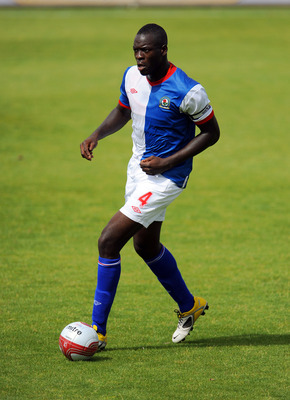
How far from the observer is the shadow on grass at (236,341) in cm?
551

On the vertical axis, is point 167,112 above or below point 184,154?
above

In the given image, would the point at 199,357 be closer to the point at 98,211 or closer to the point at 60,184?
the point at 98,211

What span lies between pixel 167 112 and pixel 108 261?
119 centimetres

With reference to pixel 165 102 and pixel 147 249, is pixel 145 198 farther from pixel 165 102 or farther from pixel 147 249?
pixel 165 102

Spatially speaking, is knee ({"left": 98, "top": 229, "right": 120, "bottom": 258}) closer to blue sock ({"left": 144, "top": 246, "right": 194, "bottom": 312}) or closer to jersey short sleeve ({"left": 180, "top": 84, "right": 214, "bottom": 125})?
blue sock ({"left": 144, "top": 246, "right": 194, "bottom": 312})

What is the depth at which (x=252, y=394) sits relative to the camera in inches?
176

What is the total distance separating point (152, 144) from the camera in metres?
5.50

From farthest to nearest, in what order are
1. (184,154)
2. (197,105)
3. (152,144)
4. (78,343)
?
(152,144), (184,154), (197,105), (78,343)

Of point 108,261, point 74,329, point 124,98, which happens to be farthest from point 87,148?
point 74,329

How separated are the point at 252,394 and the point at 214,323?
167cm

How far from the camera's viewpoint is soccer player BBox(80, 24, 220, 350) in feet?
17.2

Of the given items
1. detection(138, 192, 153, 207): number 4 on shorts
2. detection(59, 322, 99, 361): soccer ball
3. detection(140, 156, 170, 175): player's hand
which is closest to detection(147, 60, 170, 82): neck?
detection(140, 156, 170, 175): player's hand

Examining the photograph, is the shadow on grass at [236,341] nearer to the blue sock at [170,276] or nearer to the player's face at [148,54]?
the blue sock at [170,276]

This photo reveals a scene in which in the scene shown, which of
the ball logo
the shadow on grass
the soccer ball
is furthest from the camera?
the shadow on grass
